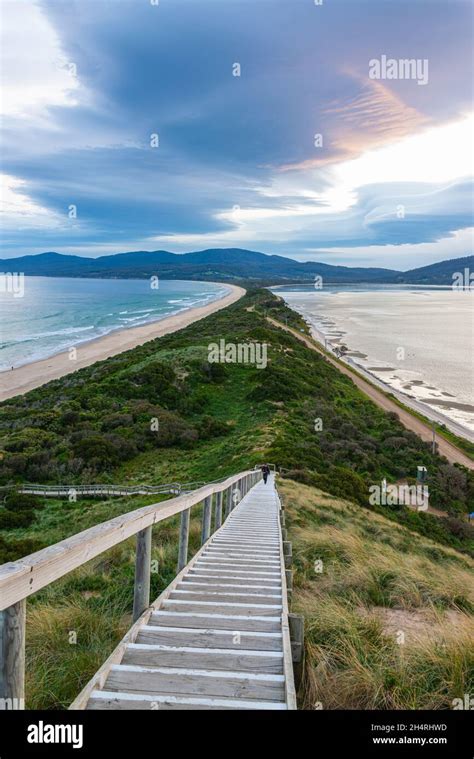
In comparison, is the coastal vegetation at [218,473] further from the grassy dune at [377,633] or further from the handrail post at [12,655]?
the handrail post at [12,655]


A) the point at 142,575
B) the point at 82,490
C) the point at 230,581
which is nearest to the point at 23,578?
the point at 142,575

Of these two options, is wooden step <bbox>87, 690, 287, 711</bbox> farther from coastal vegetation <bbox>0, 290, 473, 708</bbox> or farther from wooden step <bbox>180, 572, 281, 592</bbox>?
wooden step <bbox>180, 572, 281, 592</bbox>

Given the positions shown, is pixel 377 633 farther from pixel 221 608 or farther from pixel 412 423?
pixel 412 423

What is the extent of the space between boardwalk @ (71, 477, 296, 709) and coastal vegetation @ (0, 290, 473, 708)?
0.43 metres

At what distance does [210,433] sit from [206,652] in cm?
2534

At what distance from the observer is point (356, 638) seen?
154 inches

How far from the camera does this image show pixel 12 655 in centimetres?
208

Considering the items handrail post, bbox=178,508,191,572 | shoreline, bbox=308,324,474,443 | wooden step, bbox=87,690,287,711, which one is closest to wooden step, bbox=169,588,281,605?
handrail post, bbox=178,508,191,572

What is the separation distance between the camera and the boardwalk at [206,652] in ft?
8.52

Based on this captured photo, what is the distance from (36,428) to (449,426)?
29837 millimetres

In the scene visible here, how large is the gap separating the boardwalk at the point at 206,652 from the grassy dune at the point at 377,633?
0.41 m

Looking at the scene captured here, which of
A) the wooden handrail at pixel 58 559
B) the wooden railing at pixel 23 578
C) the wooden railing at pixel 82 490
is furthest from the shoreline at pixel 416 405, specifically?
the wooden railing at pixel 23 578

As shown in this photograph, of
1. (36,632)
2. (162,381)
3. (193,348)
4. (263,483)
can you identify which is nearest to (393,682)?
(36,632)
